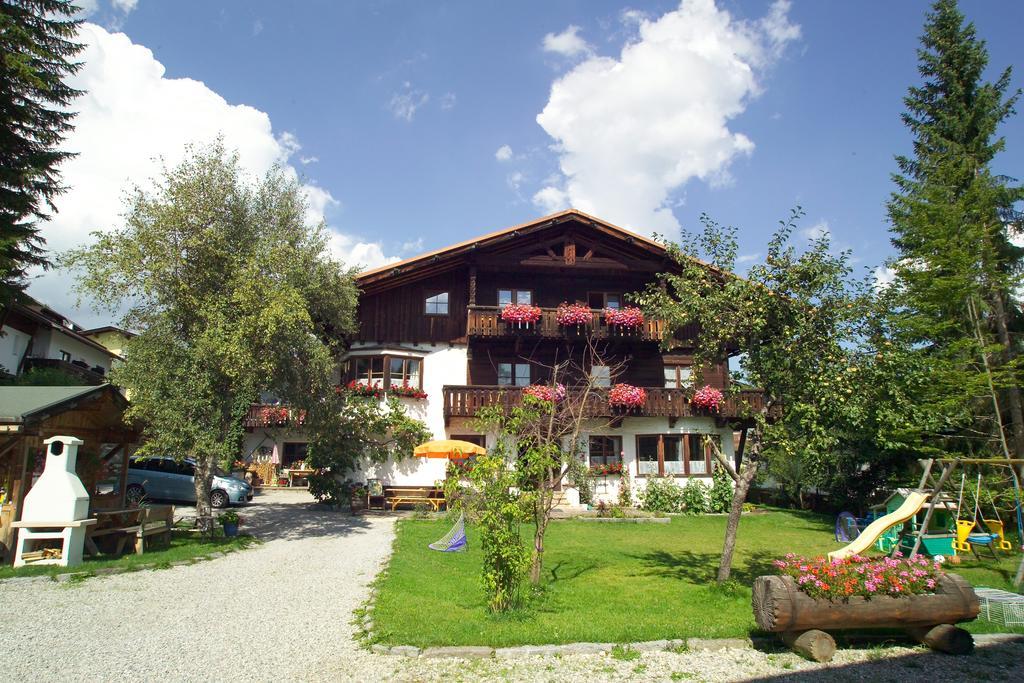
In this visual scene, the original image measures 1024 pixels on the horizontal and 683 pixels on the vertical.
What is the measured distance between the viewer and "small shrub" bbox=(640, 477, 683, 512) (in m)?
23.7

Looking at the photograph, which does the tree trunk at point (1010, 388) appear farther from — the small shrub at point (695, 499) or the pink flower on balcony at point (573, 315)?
the pink flower on balcony at point (573, 315)

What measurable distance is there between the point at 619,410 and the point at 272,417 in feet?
44.1

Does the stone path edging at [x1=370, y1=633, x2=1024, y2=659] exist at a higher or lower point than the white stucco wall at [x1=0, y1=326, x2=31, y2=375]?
lower

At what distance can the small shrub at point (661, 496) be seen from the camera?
2367 centimetres

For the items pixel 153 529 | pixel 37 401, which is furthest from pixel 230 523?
pixel 37 401

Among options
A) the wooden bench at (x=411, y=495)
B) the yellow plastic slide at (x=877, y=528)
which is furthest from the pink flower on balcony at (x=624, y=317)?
the yellow plastic slide at (x=877, y=528)

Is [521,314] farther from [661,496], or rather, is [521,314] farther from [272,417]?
[272,417]

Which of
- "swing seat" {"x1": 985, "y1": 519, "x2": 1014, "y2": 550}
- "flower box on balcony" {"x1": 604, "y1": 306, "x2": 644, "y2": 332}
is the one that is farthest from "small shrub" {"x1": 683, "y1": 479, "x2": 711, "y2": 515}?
"swing seat" {"x1": 985, "y1": 519, "x2": 1014, "y2": 550}

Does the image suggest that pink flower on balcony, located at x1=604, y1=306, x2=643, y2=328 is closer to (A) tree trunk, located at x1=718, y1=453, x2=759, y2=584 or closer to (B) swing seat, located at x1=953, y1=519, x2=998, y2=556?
(B) swing seat, located at x1=953, y1=519, x2=998, y2=556

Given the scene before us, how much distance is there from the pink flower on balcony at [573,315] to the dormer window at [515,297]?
2.21 meters

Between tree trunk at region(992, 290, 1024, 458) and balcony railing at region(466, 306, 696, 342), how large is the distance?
10761 mm

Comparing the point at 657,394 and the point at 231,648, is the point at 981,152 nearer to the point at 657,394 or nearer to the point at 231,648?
the point at 657,394

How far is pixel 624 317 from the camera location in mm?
24609

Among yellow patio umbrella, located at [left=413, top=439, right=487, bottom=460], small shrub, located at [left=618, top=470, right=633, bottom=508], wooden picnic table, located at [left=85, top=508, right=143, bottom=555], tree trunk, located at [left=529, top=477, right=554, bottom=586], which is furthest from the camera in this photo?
small shrub, located at [left=618, top=470, right=633, bottom=508]
